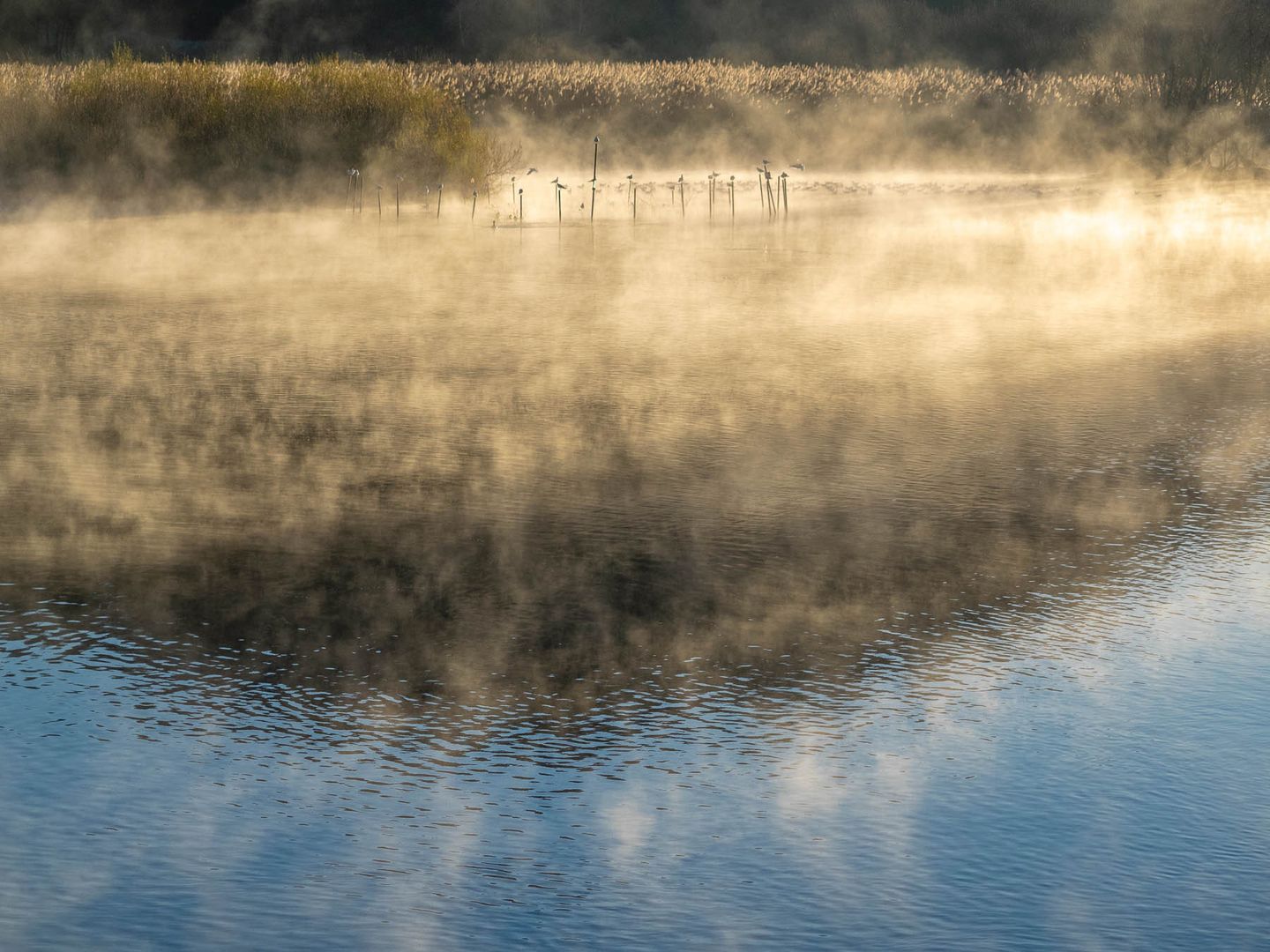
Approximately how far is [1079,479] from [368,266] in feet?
20.0

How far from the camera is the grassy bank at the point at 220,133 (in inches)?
606

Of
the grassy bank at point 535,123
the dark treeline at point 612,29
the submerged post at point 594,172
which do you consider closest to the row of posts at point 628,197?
the submerged post at point 594,172

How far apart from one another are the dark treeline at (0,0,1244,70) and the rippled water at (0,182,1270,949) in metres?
22.8

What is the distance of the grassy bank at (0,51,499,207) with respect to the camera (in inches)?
606

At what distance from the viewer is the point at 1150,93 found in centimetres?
2147

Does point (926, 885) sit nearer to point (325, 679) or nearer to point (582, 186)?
point (325, 679)

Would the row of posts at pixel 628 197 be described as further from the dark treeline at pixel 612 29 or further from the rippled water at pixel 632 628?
the dark treeline at pixel 612 29

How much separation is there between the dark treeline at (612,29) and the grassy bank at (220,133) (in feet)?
45.5

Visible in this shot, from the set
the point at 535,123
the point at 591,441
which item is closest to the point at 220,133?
the point at 535,123

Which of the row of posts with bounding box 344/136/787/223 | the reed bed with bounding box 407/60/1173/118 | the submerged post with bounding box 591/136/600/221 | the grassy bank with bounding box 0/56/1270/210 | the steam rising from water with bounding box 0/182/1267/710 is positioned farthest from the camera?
the reed bed with bounding box 407/60/1173/118

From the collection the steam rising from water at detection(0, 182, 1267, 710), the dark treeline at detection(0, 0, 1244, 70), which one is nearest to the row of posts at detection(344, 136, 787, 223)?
the steam rising from water at detection(0, 182, 1267, 710)

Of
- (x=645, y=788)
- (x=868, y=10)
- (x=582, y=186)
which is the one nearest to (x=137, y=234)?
(x=582, y=186)

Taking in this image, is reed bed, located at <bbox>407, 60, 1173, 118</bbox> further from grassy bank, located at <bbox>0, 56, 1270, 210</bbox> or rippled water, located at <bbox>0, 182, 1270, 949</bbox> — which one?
rippled water, located at <bbox>0, 182, 1270, 949</bbox>

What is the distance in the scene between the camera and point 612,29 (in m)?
36.8
